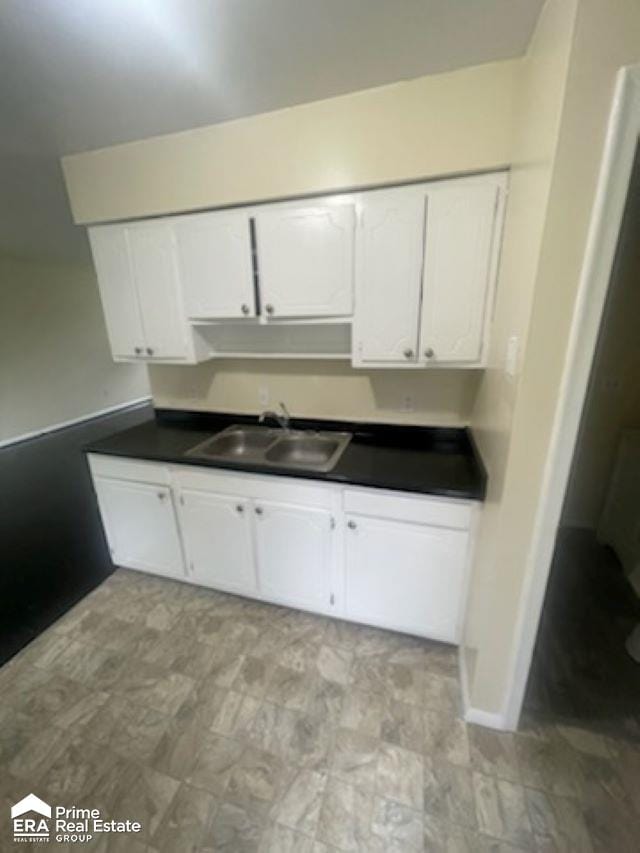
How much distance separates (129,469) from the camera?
202 centimetres

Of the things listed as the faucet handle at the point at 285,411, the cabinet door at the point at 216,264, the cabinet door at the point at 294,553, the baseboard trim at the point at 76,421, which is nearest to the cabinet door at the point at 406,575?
the cabinet door at the point at 294,553

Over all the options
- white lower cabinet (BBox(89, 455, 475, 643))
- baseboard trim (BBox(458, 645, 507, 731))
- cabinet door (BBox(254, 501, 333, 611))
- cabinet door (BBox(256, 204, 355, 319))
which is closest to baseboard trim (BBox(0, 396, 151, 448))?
white lower cabinet (BBox(89, 455, 475, 643))

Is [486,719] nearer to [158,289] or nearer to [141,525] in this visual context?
[141,525]

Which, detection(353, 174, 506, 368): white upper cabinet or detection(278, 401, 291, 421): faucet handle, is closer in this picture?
detection(353, 174, 506, 368): white upper cabinet

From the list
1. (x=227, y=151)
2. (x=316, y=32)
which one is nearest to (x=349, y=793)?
(x=316, y=32)

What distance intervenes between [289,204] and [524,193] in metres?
0.98

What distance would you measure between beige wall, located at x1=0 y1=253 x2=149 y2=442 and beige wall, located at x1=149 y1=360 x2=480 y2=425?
3.50m

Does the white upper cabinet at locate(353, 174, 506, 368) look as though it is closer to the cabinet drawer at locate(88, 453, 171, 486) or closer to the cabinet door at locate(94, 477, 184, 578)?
the cabinet drawer at locate(88, 453, 171, 486)

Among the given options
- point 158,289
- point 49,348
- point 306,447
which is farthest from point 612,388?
point 49,348

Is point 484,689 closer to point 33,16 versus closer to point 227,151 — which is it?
point 227,151

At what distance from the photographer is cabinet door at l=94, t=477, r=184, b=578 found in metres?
2.03

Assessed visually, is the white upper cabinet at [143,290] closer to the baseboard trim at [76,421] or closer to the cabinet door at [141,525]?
the cabinet door at [141,525]

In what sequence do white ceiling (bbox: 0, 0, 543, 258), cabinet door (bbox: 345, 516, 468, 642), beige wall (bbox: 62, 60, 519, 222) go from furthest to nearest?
cabinet door (bbox: 345, 516, 468, 642) < beige wall (bbox: 62, 60, 519, 222) < white ceiling (bbox: 0, 0, 543, 258)

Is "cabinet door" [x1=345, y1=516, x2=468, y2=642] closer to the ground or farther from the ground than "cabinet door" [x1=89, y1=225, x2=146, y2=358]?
closer to the ground
